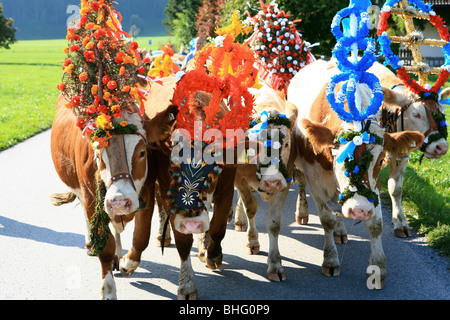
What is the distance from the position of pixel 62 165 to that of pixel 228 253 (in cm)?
212

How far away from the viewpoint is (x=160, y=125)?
4.61 m

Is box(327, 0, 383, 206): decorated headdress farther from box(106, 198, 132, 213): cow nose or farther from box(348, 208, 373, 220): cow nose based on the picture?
box(106, 198, 132, 213): cow nose

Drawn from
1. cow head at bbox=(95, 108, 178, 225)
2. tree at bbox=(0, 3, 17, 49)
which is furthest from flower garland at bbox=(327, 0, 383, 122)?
tree at bbox=(0, 3, 17, 49)

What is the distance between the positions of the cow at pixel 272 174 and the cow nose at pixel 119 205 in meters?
1.48

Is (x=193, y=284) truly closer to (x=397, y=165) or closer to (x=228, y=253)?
(x=228, y=253)

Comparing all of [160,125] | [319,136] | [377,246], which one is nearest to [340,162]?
[319,136]

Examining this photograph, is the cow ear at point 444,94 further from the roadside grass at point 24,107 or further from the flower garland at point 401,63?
the roadside grass at point 24,107

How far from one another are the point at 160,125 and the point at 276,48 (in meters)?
3.80

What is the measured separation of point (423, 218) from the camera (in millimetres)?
6941

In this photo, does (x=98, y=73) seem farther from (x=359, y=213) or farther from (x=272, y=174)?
(x=359, y=213)

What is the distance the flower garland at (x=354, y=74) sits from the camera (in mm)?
4965

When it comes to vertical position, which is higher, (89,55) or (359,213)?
(89,55)

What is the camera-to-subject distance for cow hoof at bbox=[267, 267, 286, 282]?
17.7 feet

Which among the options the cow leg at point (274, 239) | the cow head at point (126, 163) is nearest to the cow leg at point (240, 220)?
the cow leg at point (274, 239)
